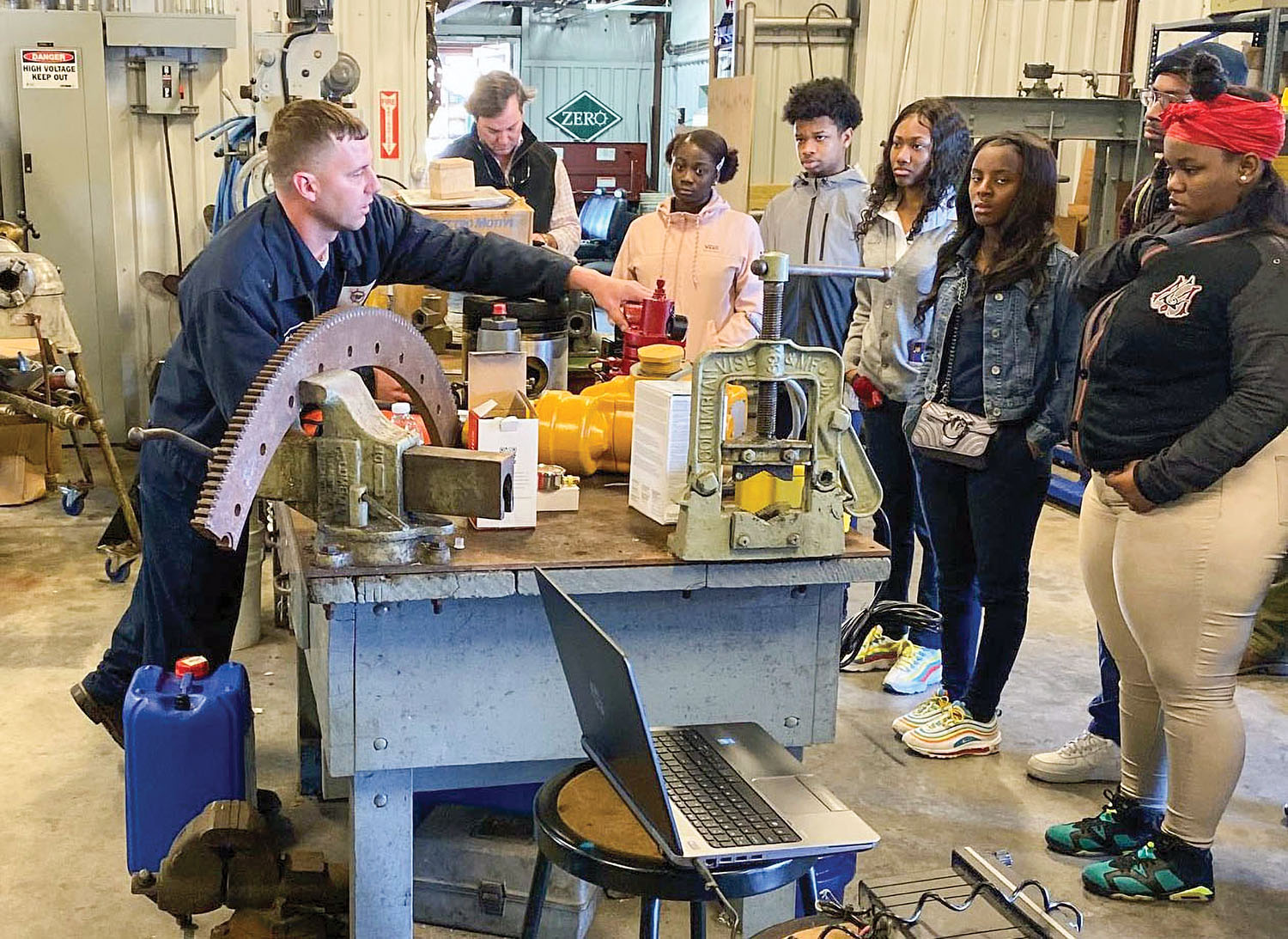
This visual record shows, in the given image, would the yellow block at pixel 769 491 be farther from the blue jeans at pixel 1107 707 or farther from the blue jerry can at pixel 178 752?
the blue jeans at pixel 1107 707

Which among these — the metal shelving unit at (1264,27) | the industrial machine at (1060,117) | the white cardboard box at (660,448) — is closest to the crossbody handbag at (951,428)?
the white cardboard box at (660,448)

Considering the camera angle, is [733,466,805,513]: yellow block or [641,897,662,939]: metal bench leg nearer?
[641,897,662,939]: metal bench leg

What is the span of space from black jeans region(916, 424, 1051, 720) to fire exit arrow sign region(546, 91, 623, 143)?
349 inches

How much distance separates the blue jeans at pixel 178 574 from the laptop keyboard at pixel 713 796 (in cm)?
107

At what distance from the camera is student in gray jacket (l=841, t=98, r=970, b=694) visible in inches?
123

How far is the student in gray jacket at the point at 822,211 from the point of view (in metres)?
3.51

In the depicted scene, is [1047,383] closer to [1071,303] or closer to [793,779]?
[1071,303]

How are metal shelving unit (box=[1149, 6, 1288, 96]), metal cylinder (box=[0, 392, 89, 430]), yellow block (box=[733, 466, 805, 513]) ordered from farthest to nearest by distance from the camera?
metal shelving unit (box=[1149, 6, 1288, 96])
metal cylinder (box=[0, 392, 89, 430])
yellow block (box=[733, 466, 805, 513])

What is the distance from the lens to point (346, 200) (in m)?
2.29

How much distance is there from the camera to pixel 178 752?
221 cm

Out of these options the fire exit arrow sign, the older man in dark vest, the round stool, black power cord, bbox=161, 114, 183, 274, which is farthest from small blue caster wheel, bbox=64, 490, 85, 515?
the fire exit arrow sign

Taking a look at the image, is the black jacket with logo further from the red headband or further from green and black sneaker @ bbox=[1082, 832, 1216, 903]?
green and black sneaker @ bbox=[1082, 832, 1216, 903]

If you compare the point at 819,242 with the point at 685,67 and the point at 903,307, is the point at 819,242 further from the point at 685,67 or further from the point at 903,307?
the point at 685,67

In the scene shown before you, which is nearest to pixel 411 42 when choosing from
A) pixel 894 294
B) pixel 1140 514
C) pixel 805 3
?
pixel 805 3
